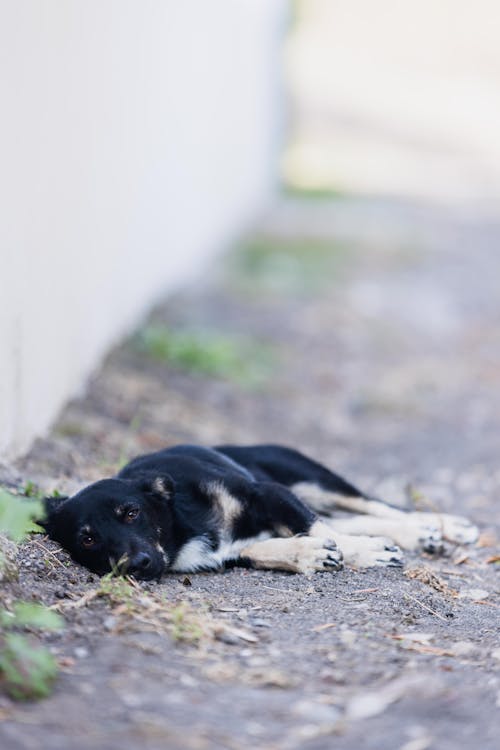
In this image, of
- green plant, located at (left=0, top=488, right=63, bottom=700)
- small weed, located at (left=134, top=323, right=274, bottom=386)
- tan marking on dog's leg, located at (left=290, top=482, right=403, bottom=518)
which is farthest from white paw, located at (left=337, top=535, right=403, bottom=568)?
small weed, located at (left=134, top=323, right=274, bottom=386)

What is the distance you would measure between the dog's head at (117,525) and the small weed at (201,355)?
4.83 metres

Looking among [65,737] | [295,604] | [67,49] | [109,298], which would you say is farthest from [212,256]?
[65,737]

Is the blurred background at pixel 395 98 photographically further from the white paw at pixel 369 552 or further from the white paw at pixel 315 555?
the white paw at pixel 315 555

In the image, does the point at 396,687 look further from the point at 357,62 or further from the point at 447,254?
the point at 357,62

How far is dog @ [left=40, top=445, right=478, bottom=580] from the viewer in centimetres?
468

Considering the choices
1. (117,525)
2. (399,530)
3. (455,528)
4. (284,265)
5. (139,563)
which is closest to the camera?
(139,563)

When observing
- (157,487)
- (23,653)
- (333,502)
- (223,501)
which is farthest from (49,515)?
(333,502)

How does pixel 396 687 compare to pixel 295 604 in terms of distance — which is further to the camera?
pixel 295 604

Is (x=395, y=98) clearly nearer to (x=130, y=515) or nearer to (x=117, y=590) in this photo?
(x=130, y=515)

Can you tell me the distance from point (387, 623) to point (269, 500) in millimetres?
1157

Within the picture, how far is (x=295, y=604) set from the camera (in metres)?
4.52

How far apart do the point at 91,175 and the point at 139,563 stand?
4.42m

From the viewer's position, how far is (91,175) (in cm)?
829

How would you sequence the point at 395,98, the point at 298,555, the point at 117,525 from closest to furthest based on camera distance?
the point at 117,525, the point at 298,555, the point at 395,98
